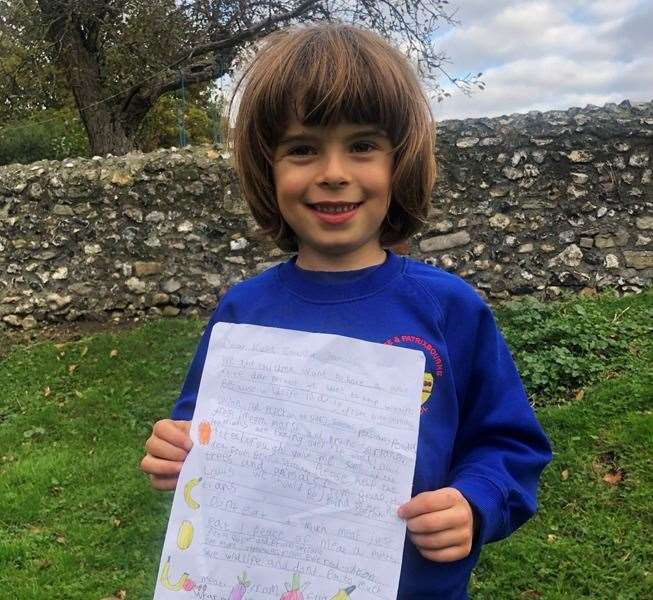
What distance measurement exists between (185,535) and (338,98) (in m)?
0.82

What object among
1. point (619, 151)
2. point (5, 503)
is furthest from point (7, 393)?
point (619, 151)

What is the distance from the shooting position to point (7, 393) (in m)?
5.67

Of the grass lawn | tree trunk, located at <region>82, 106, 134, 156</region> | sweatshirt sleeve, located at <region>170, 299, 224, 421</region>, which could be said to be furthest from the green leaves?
tree trunk, located at <region>82, 106, 134, 156</region>

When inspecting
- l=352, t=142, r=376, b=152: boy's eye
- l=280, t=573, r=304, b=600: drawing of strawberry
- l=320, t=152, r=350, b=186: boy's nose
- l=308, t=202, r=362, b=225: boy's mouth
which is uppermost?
l=352, t=142, r=376, b=152: boy's eye

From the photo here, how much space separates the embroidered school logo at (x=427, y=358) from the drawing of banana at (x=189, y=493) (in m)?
0.42

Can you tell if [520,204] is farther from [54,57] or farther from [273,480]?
[54,57]

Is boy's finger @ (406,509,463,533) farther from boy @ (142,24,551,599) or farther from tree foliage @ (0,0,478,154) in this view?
tree foliage @ (0,0,478,154)

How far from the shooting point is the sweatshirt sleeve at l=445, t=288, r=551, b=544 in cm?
121

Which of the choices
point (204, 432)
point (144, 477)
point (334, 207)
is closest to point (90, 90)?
point (144, 477)

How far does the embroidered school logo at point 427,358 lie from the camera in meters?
1.21

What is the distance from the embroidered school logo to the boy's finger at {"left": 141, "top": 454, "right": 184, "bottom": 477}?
1.50ft

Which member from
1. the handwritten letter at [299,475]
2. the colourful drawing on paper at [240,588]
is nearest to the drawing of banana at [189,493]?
the handwritten letter at [299,475]

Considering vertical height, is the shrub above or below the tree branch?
below

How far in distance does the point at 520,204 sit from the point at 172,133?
16.4 metres
